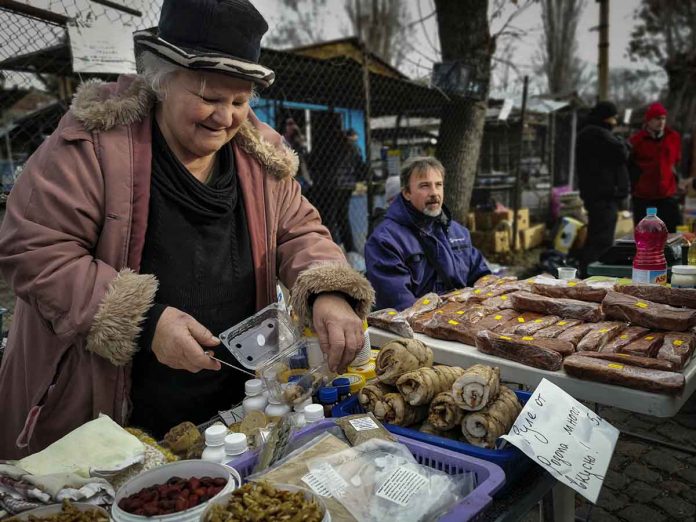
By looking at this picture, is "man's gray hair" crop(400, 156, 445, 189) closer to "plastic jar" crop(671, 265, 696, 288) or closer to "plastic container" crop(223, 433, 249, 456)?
"plastic jar" crop(671, 265, 696, 288)

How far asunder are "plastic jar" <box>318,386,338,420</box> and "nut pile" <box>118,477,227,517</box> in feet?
1.96

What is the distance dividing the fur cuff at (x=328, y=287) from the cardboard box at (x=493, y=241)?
26.4 ft

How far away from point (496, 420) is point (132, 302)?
3.43ft

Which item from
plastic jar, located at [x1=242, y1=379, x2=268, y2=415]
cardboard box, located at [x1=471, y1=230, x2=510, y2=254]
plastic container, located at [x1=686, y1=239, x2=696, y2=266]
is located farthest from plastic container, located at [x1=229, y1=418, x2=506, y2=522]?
cardboard box, located at [x1=471, y1=230, x2=510, y2=254]

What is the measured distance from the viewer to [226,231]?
6.10 feet

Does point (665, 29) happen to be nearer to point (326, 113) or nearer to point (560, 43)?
point (560, 43)

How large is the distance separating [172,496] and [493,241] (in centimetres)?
892

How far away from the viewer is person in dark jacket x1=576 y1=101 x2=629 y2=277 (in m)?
6.86

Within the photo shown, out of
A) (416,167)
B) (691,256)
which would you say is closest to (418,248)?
(416,167)

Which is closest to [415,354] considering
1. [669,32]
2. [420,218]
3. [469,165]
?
[420,218]

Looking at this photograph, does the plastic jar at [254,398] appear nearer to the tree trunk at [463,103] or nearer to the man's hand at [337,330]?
the man's hand at [337,330]

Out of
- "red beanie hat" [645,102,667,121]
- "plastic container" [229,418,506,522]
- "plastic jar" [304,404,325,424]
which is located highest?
"red beanie hat" [645,102,667,121]

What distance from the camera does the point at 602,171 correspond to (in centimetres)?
695

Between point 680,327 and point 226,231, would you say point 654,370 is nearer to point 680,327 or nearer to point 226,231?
point 680,327
